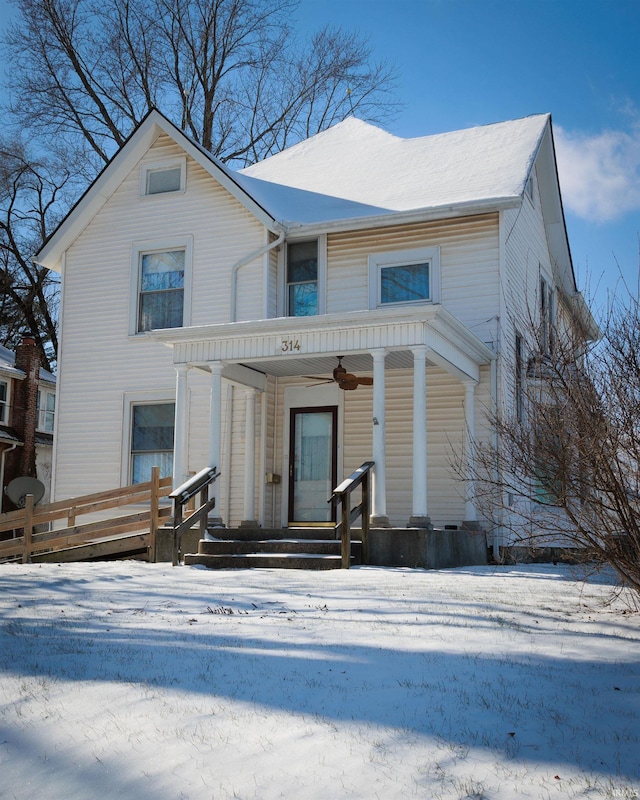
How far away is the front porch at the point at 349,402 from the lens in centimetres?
1197

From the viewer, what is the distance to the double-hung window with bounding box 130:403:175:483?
16141 millimetres

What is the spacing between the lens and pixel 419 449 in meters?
11.9

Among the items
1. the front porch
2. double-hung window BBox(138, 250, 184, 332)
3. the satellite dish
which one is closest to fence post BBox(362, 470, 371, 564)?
the front porch

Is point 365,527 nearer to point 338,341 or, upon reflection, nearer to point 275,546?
point 275,546

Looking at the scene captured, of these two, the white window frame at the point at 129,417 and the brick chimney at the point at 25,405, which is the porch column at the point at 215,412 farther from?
the brick chimney at the point at 25,405

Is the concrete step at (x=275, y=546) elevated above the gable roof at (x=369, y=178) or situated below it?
below

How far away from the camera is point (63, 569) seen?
11406mm

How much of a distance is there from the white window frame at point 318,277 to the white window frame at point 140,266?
1.77m

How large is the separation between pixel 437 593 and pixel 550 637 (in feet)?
7.19

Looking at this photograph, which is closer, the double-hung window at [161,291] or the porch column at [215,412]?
the porch column at [215,412]

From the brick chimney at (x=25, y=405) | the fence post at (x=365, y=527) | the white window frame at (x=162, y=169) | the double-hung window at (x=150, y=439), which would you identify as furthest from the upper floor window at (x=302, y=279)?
the brick chimney at (x=25, y=405)

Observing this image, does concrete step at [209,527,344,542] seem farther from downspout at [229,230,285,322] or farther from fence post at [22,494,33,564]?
downspout at [229,230,285,322]

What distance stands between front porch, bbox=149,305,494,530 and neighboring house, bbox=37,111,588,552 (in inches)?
1.3

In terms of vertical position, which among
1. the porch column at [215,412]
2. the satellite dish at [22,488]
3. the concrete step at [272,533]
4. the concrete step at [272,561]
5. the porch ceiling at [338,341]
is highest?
the porch ceiling at [338,341]
